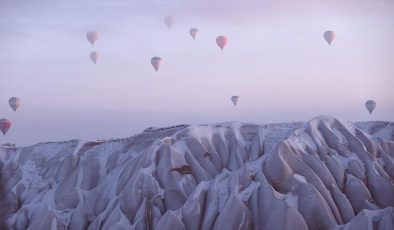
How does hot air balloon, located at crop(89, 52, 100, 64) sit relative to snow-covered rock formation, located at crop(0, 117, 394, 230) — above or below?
above

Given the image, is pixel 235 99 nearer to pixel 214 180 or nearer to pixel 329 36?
pixel 329 36

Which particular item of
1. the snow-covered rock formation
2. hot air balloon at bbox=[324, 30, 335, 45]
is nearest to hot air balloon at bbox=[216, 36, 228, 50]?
hot air balloon at bbox=[324, 30, 335, 45]

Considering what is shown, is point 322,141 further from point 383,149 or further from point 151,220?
point 151,220

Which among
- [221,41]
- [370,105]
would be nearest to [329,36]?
[370,105]

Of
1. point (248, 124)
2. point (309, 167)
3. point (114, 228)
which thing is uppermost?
point (248, 124)

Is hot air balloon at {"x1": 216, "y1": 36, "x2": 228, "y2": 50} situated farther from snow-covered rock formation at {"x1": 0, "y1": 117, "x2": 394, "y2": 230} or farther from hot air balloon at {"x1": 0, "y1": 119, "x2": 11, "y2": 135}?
hot air balloon at {"x1": 0, "y1": 119, "x2": 11, "y2": 135}

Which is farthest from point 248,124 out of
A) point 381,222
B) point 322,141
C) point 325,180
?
point 381,222
